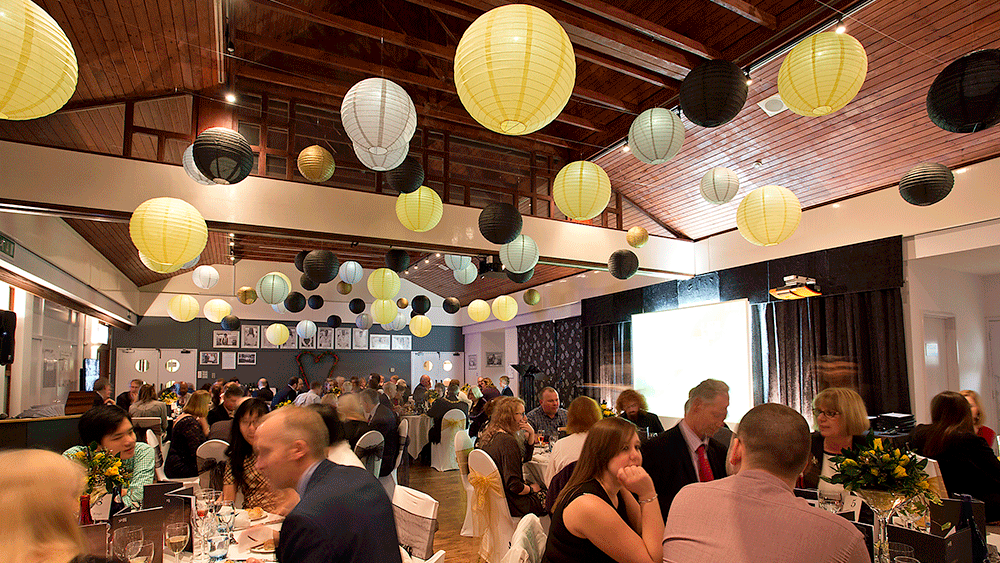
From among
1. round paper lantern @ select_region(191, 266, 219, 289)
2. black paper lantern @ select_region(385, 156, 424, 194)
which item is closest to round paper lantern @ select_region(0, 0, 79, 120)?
black paper lantern @ select_region(385, 156, 424, 194)

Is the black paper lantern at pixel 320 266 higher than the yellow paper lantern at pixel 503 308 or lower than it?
higher

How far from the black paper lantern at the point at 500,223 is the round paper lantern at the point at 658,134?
4.94 ft

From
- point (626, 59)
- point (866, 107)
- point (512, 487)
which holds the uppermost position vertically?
point (626, 59)

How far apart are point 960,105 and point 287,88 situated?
277 inches

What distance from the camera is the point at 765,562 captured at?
1700 mm

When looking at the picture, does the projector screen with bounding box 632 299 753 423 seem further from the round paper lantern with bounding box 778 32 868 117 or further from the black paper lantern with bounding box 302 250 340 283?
the round paper lantern with bounding box 778 32 868 117

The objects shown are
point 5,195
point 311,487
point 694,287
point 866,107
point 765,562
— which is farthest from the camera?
point 694,287

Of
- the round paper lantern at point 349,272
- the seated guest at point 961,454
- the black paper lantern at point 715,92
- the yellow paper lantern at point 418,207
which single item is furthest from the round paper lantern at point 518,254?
the seated guest at point 961,454

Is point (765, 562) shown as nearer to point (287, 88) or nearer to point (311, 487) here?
point (311, 487)

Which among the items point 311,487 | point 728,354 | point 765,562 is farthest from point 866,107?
point 311,487

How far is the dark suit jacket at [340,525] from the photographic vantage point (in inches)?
72.0

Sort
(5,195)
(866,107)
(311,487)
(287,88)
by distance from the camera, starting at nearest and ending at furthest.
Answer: (311,487) < (5,195) < (866,107) < (287,88)

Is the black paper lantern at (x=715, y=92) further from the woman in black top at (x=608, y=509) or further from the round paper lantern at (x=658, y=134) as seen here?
the woman in black top at (x=608, y=509)

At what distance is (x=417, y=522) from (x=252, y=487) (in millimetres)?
1400
